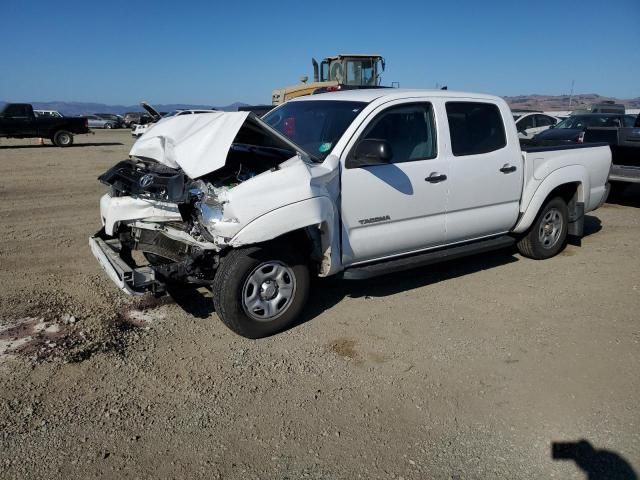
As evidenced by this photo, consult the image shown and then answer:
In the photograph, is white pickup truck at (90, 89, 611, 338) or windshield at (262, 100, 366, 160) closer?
white pickup truck at (90, 89, 611, 338)

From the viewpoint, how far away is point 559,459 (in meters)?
2.90

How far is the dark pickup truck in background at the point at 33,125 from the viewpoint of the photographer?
21.7m

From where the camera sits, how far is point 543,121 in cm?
1880

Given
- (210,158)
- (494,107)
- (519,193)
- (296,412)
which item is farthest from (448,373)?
(494,107)

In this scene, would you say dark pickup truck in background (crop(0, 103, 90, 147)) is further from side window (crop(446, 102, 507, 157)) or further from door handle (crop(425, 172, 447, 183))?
door handle (crop(425, 172, 447, 183))

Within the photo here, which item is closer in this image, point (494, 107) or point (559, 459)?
point (559, 459)

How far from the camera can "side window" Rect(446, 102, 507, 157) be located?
5.10 metres

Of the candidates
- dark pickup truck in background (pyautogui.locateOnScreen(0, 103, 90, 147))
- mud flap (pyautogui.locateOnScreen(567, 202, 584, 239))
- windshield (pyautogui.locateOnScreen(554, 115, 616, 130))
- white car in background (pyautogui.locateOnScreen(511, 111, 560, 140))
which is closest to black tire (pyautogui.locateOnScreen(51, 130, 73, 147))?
dark pickup truck in background (pyautogui.locateOnScreen(0, 103, 90, 147))

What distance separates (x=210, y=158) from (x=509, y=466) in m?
2.79

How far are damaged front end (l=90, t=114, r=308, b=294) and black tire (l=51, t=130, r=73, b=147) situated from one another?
67.6ft

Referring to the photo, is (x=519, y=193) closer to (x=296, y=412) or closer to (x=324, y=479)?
(x=296, y=412)

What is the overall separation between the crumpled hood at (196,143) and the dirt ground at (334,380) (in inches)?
54.2

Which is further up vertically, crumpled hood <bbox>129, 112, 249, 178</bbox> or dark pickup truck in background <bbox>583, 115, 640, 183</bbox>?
crumpled hood <bbox>129, 112, 249, 178</bbox>

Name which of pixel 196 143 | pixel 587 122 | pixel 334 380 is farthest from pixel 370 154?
pixel 587 122
